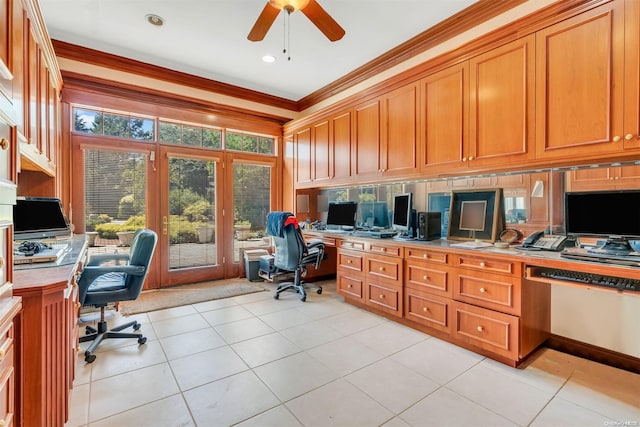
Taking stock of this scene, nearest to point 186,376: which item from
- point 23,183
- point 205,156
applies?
point 23,183

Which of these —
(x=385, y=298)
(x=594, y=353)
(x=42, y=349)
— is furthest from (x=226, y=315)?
(x=594, y=353)

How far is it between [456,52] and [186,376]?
3.56m

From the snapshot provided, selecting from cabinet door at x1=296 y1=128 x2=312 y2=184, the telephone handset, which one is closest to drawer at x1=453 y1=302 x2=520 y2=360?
the telephone handset

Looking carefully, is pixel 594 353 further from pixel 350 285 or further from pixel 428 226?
pixel 350 285

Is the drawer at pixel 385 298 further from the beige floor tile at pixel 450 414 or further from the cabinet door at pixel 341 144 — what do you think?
the cabinet door at pixel 341 144

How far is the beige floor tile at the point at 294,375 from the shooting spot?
6.52 feet

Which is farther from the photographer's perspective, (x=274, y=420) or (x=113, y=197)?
(x=113, y=197)

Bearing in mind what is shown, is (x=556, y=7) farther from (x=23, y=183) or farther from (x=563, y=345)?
(x=23, y=183)

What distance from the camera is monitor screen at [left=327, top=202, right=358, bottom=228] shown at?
436 centimetres

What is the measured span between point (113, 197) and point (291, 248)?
98.3 inches

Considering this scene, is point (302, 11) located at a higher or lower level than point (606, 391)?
higher

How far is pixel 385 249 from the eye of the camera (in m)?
3.23

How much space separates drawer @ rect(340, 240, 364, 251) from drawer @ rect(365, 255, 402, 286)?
0.55 ft

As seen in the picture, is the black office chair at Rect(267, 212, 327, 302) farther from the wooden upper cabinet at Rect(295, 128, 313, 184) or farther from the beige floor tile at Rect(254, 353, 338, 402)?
the beige floor tile at Rect(254, 353, 338, 402)
